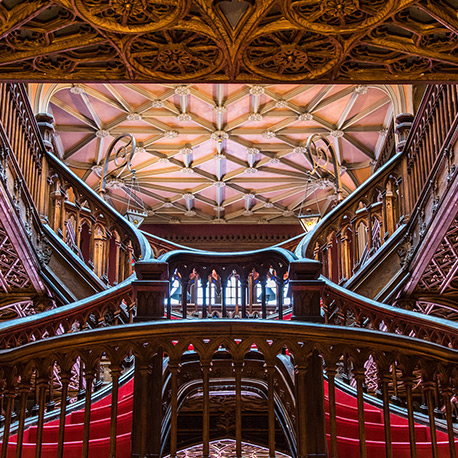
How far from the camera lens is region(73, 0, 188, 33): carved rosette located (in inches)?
173

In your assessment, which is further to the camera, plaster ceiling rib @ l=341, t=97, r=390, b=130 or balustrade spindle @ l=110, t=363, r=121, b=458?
plaster ceiling rib @ l=341, t=97, r=390, b=130

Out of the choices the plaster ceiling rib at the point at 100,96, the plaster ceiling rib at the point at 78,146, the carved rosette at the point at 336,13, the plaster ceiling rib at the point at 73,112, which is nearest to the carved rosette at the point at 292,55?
the carved rosette at the point at 336,13

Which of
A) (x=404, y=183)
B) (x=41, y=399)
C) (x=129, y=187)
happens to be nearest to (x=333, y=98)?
(x=404, y=183)

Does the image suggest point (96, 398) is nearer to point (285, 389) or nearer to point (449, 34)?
point (285, 389)

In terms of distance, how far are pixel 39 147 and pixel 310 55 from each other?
3.80 meters

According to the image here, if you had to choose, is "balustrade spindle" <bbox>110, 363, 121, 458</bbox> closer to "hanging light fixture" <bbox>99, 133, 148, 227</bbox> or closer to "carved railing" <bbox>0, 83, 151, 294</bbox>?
"carved railing" <bbox>0, 83, 151, 294</bbox>

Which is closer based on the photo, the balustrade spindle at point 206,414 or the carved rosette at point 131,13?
the balustrade spindle at point 206,414

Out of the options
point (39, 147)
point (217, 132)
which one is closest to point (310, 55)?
point (39, 147)

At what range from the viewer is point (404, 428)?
450 centimetres

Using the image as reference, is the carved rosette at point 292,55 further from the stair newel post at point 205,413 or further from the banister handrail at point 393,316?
the stair newel post at point 205,413

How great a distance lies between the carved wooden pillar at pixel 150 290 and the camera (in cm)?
420

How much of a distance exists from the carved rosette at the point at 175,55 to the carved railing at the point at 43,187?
1558 millimetres

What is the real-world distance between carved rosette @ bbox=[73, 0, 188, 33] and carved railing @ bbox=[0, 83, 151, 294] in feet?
6.05

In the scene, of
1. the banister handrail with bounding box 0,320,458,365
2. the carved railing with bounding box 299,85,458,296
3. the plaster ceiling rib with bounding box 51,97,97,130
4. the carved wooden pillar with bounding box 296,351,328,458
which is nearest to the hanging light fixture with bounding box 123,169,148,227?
the plaster ceiling rib with bounding box 51,97,97,130
